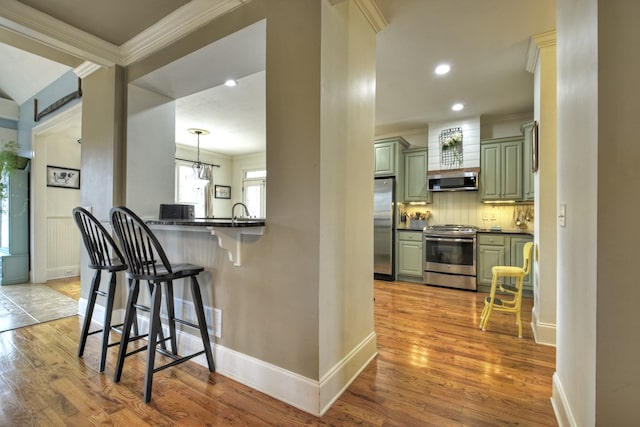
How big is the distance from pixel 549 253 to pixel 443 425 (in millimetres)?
1798

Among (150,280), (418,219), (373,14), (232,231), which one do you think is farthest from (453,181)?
(150,280)

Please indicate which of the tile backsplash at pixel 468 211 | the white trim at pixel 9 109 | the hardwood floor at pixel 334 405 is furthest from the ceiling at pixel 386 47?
the hardwood floor at pixel 334 405

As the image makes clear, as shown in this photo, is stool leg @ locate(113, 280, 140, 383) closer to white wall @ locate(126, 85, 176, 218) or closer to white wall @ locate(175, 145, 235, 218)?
white wall @ locate(126, 85, 176, 218)

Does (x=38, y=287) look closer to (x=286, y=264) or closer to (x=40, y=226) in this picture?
(x=40, y=226)

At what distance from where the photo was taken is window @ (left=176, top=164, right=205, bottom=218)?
648cm

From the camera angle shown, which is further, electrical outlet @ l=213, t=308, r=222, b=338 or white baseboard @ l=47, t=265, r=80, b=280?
white baseboard @ l=47, t=265, r=80, b=280

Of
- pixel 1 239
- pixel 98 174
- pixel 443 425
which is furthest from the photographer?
pixel 1 239

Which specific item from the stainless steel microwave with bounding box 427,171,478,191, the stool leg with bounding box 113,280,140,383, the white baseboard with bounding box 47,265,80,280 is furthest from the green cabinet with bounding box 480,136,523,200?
the white baseboard with bounding box 47,265,80,280

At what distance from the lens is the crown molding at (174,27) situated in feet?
6.51

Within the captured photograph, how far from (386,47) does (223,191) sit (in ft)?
19.6

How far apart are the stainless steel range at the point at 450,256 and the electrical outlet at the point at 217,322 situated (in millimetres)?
3499

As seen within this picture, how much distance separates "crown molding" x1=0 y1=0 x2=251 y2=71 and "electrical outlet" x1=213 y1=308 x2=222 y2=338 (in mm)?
2022

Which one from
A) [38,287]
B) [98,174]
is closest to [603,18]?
[98,174]

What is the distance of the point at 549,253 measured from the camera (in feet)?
8.14
